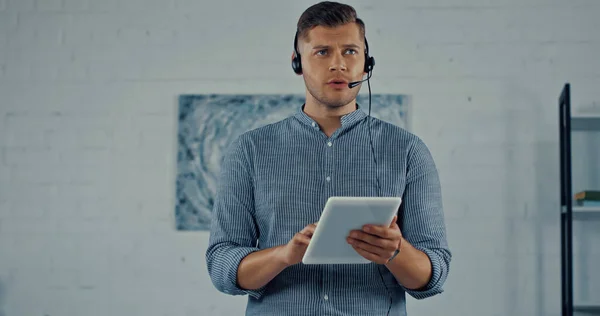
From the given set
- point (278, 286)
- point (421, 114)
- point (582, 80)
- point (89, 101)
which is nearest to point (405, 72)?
point (421, 114)

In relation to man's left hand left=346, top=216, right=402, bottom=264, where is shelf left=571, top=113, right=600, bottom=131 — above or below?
above

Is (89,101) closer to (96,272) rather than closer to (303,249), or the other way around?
(96,272)

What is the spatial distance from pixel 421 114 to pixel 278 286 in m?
1.85

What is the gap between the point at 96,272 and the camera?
10.2 ft

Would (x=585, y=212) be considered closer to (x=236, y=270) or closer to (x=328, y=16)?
(x=328, y=16)

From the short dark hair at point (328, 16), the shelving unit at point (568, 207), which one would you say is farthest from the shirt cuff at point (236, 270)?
the shelving unit at point (568, 207)

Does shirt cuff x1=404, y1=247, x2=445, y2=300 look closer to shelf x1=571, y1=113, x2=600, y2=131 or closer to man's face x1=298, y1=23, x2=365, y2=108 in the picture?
man's face x1=298, y1=23, x2=365, y2=108

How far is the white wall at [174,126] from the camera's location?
301 centimetres

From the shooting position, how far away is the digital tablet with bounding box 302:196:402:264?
3.51 feet

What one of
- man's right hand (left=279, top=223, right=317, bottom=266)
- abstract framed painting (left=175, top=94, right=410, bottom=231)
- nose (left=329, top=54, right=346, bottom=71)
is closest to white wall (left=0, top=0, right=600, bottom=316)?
abstract framed painting (left=175, top=94, right=410, bottom=231)

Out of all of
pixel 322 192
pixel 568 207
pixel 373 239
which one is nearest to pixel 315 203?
pixel 322 192

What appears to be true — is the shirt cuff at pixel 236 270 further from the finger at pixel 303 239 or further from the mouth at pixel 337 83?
the mouth at pixel 337 83

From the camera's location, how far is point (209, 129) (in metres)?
3.12

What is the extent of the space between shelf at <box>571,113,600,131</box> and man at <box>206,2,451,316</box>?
162 centimetres
